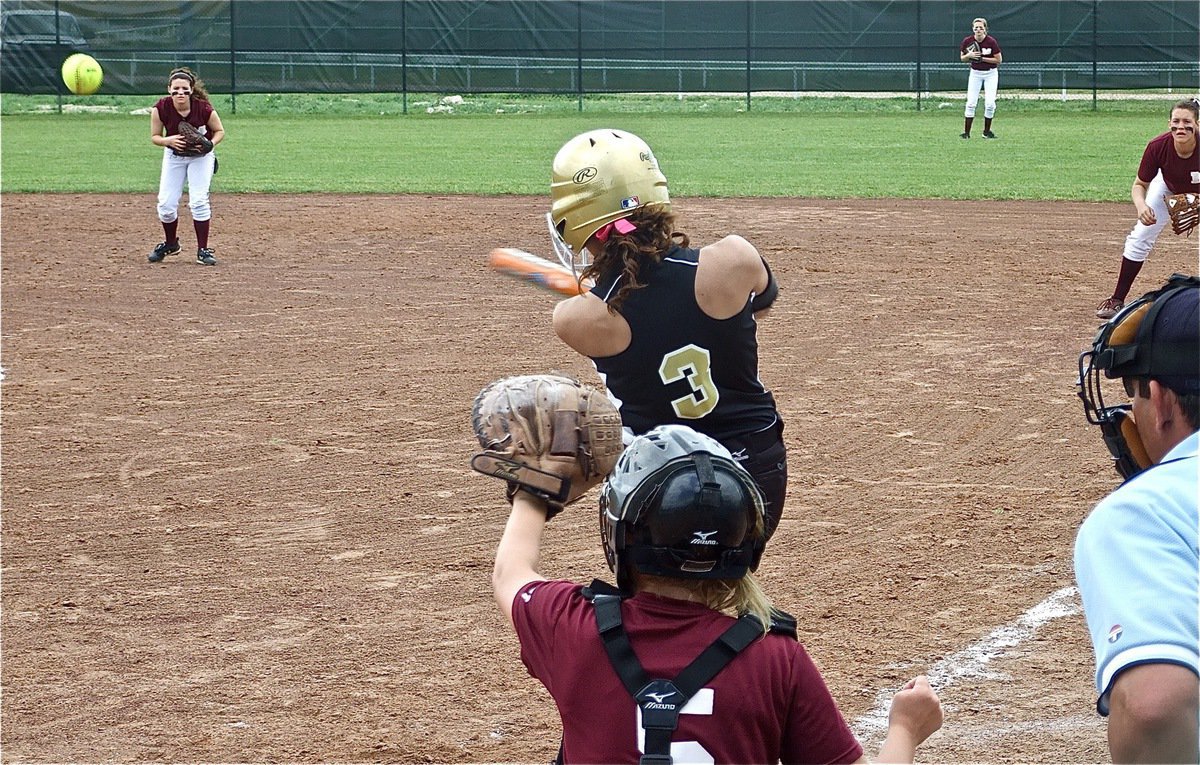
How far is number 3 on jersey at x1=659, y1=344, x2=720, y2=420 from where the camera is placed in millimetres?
3758

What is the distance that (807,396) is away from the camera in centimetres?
879

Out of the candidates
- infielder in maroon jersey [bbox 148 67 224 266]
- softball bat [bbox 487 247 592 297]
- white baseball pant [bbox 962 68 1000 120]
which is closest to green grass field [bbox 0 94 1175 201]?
white baseball pant [bbox 962 68 1000 120]

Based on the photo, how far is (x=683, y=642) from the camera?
236cm

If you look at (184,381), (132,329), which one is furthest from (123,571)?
(132,329)

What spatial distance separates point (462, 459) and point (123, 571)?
7.12 ft

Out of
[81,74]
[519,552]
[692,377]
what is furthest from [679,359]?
[81,74]

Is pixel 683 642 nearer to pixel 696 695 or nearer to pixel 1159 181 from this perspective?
pixel 696 695

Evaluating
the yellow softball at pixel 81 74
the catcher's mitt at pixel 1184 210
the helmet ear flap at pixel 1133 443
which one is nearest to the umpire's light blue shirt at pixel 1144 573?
the helmet ear flap at pixel 1133 443

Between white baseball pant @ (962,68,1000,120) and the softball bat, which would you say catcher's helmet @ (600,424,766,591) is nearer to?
the softball bat

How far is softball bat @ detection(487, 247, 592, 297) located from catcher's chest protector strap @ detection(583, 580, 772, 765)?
2.22 meters

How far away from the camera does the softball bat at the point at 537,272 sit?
4.63 metres

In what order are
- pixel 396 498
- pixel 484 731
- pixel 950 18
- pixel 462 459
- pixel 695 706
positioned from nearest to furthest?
pixel 695 706 < pixel 484 731 < pixel 396 498 < pixel 462 459 < pixel 950 18

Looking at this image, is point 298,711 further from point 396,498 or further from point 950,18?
point 950,18

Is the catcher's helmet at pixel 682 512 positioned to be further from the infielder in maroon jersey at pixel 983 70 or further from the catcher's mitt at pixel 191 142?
the infielder in maroon jersey at pixel 983 70
